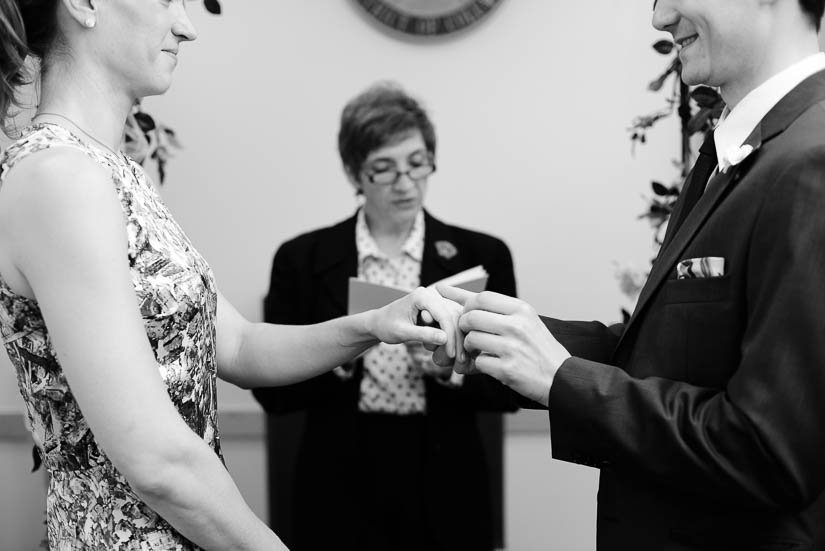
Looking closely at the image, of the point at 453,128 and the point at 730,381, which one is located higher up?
the point at 453,128

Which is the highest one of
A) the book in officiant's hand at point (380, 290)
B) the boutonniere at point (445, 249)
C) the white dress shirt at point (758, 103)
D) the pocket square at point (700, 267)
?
the white dress shirt at point (758, 103)

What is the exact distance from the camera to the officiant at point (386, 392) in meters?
2.71

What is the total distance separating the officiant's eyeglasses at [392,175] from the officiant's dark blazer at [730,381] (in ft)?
5.27

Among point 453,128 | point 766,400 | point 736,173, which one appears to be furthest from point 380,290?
point 453,128

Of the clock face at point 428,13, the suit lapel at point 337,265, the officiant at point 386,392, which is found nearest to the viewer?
the officiant at point 386,392

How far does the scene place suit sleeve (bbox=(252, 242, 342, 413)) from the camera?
9.00 feet

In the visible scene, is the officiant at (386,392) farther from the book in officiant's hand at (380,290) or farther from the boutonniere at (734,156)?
the boutonniere at (734,156)

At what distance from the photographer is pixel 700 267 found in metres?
1.23

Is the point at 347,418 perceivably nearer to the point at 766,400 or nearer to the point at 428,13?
the point at 428,13

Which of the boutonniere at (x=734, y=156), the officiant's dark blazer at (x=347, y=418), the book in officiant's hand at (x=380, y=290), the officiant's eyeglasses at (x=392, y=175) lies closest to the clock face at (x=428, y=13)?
the officiant's eyeglasses at (x=392, y=175)

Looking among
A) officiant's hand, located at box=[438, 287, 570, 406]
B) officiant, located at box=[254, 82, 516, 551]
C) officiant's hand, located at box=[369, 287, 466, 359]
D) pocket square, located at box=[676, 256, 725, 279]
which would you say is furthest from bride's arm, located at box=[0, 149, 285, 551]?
officiant, located at box=[254, 82, 516, 551]

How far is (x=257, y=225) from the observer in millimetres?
3590

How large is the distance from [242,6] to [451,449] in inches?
74.3

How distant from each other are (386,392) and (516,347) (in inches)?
55.5
